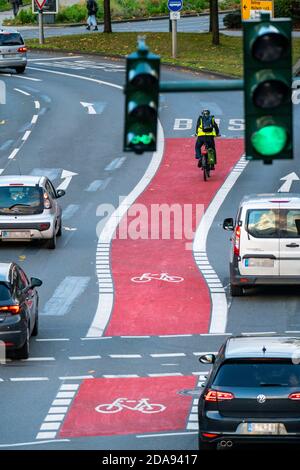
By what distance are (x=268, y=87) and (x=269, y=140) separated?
1.50 ft

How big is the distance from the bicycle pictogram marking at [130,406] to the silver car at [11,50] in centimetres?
4580

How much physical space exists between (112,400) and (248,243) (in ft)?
26.0

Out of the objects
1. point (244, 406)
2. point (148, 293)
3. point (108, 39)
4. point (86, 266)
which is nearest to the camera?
point (244, 406)

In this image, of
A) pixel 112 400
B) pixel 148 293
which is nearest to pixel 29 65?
pixel 148 293

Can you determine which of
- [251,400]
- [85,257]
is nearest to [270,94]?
[251,400]

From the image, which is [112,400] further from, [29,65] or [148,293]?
[29,65]

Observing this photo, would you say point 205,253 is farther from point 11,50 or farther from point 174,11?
point 11,50

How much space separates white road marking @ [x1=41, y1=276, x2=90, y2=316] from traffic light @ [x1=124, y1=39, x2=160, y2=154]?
45.8ft

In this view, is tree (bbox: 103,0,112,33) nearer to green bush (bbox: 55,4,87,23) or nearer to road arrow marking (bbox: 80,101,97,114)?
green bush (bbox: 55,4,87,23)

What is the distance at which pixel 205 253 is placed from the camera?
105ft

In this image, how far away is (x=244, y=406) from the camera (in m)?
16.0

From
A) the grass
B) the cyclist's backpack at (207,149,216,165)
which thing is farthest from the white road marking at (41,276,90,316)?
the grass

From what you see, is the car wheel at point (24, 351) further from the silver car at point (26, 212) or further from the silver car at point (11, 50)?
the silver car at point (11, 50)

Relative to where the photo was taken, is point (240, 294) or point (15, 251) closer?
point (240, 294)
